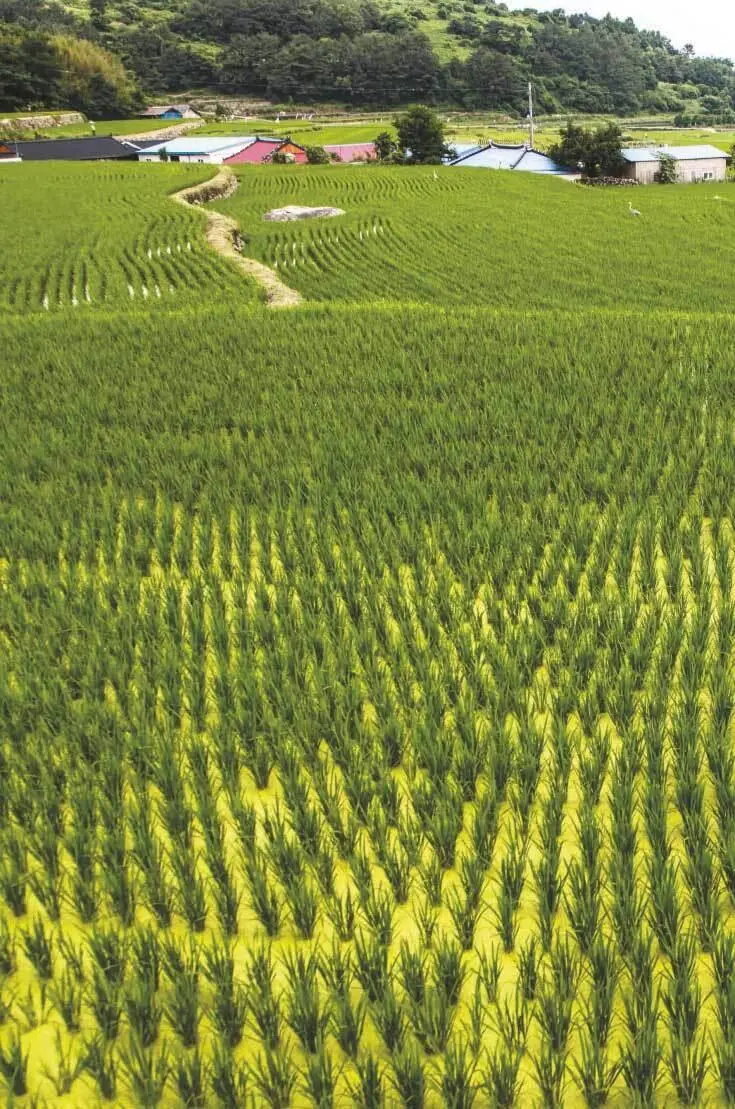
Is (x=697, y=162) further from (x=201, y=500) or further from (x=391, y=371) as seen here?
(x=201, y=500)

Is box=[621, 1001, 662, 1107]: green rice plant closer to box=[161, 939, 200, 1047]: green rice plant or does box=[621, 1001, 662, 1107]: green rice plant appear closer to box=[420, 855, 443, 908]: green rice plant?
box=[420, 855, 443, 908]: green rice plant

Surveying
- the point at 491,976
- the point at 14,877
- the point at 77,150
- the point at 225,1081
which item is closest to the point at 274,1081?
the point at 225,1081

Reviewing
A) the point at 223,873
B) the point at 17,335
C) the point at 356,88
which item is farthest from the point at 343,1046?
the point at 356,88

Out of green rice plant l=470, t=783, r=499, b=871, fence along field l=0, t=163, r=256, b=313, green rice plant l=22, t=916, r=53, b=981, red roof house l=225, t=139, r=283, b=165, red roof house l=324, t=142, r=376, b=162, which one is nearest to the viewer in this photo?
green rice plant l=22, t=916, r=53, b=981

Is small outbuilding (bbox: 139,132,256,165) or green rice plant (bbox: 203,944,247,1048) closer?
green rice plant (bbox: 203,944,247,1048)

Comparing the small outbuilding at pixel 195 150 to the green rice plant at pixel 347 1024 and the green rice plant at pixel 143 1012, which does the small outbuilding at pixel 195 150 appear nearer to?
the green rice plant at pixel 143 1012

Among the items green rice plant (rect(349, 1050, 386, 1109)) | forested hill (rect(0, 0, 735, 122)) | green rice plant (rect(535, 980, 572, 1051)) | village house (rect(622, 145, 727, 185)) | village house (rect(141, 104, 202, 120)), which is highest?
forested hill (rect(0, 0, 735, 122))

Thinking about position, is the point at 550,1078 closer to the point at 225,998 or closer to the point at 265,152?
the point at 225,998

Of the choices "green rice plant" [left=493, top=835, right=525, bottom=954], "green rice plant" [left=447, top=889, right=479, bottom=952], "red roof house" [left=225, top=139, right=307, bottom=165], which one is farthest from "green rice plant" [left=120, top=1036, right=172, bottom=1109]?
"red roof house" [left=225, top=139, right=307, bottom=165]
